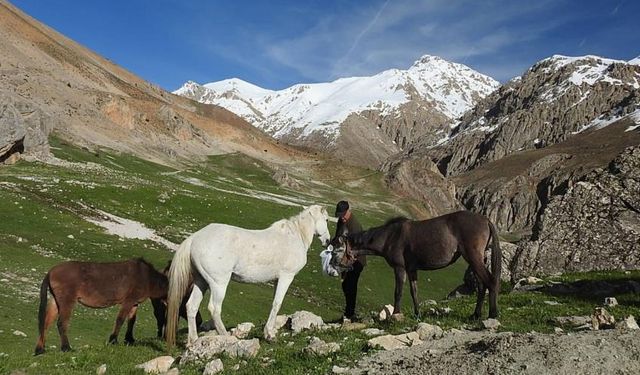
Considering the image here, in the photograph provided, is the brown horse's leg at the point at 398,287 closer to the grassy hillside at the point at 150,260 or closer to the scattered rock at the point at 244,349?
the grassy hillside at the point at 150,260

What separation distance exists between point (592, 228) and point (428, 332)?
16.9 metres

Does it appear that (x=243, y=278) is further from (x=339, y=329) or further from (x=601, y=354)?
(x=601, y=354)

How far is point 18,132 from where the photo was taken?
57.6 metres

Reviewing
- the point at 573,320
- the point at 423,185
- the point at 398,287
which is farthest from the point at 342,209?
the point at 423,185

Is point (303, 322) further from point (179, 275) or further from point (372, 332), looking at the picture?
point (179, 275)

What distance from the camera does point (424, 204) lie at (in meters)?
134

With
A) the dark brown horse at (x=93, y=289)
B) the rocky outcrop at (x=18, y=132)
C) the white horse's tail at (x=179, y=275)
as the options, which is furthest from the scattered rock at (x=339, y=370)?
the rocky outcrop at (x=18, y=132)

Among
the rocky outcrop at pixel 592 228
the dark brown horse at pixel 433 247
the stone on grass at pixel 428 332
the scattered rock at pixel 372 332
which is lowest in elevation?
the scattered rock at pixel 372 332

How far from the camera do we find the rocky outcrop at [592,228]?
22969 millimetres

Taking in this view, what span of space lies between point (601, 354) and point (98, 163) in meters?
78.4

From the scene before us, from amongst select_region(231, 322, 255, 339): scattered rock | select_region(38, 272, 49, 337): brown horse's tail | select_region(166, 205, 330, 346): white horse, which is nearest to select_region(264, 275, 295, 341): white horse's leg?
select_region(166, 205, 330, 346): white horse

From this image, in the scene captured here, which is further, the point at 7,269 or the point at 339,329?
the point at 7,269

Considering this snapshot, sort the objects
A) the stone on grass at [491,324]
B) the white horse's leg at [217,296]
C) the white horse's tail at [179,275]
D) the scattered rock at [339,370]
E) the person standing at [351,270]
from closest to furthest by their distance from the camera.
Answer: the scattered rock at [339,370], the stone on grass at [491,324], the white horse's leg at [217,296], the white horse's tail at [179,275], the person standing at [351,270]

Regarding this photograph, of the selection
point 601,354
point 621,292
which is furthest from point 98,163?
point 601,354
